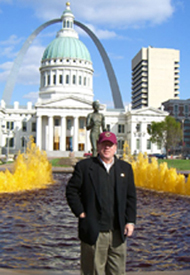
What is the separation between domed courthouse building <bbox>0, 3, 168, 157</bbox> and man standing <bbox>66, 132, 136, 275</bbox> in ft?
248

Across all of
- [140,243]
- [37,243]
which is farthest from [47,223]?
[140,243]

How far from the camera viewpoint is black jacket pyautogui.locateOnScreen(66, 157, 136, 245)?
482cm

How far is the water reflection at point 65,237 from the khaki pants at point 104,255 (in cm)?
171

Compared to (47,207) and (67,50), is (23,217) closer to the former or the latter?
(47,207)

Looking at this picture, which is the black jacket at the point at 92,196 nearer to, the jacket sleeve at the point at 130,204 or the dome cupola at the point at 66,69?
the jacket sleeve at the point at 130,204

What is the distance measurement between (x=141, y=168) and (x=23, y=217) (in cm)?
1058

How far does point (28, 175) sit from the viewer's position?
19219mm

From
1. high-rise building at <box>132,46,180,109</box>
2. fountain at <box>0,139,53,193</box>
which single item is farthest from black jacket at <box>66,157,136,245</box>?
high-rise building at <box>132,46,180,109</box>

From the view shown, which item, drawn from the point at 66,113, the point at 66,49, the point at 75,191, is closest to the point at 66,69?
the point at 66,49

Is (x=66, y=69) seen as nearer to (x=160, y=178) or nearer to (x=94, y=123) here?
(x=94, y=123)

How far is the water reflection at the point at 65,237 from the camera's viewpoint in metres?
6.87

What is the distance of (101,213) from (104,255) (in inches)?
23.1

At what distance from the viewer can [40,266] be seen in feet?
21.7

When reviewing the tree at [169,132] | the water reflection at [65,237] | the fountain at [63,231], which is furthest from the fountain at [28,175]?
the tree at [169,132]
